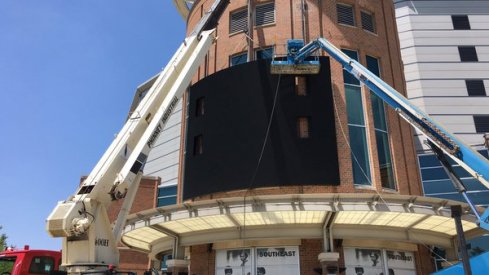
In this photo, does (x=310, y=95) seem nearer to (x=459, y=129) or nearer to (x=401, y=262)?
(x=401, y=262)

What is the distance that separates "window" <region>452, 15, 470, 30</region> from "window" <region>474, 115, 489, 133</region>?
9.89 meters

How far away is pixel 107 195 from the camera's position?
1183 cm

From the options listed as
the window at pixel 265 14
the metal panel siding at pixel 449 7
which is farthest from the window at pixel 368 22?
the metal panel siding at pixel 449 7

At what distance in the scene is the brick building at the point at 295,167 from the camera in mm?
16781

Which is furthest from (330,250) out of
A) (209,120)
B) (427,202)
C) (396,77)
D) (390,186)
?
(396,77)

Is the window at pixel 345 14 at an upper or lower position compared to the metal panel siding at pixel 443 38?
lower

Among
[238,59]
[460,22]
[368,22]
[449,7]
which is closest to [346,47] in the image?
[368,22]

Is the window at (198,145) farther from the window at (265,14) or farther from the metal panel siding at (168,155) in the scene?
the metal panel siding at (168,155)

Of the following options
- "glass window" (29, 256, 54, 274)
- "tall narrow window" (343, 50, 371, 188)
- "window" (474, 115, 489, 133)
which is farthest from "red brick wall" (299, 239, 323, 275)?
"window" (474, 115, 489, 133)

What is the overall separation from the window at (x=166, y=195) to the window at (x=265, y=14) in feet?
63.9

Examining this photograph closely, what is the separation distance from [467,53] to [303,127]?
27461mm

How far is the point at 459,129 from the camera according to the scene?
117 ft

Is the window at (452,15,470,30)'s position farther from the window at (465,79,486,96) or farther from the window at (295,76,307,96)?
the window at (295,76,307,96)

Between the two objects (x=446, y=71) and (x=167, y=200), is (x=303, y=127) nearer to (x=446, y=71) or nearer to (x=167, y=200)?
(x=167, y=200)
